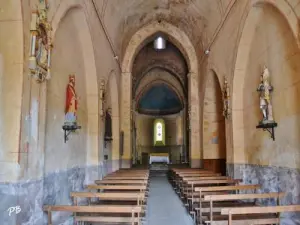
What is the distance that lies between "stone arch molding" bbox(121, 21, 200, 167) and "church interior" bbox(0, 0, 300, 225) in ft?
0.16

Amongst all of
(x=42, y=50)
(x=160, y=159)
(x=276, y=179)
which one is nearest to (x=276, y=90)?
(x=276, y=179)

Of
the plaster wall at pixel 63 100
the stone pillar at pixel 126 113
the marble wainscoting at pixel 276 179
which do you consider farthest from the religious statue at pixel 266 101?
the stone pillar at pixel 126 113

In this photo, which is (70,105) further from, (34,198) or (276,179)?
(276,179)

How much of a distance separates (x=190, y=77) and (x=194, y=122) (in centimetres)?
220

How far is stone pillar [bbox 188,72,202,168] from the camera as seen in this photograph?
530 inches

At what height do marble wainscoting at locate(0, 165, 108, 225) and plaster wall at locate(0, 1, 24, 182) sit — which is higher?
plaster wall at locate(0, 1, 24, 182)

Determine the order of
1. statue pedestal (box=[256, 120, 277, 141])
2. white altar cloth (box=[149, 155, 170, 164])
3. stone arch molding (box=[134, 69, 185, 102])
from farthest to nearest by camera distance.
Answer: white altar cloth (box=[149, 155, 170, 164])
stone arch molding (box=[134, 69, 185, 102])
statue pedestal (box=[256, 120, 277, 141])

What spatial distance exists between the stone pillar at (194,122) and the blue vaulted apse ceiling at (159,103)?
987cm

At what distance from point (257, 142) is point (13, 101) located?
236 inches

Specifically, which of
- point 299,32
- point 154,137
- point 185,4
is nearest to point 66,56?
point 299,32

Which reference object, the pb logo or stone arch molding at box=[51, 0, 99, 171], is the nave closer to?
the pb logo

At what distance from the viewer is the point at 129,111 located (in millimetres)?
13648

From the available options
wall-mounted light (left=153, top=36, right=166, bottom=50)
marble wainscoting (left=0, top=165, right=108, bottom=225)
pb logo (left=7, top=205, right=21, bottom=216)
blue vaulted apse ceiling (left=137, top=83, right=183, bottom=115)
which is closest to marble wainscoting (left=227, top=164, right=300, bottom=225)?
marble wainscoting (left=0, top=165, right=108, bottom=225)

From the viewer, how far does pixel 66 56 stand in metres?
6.60
